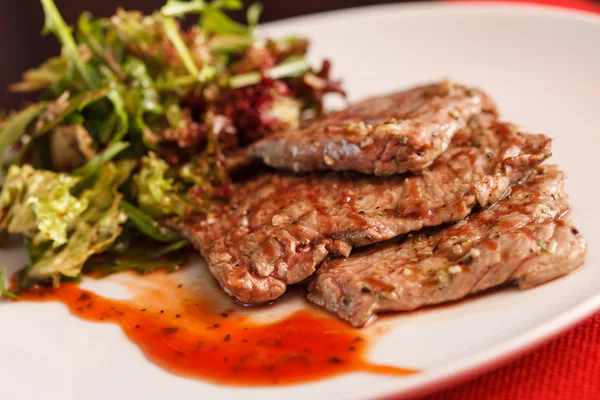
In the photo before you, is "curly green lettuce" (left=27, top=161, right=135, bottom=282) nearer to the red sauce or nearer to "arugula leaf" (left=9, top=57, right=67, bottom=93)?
the red sauce

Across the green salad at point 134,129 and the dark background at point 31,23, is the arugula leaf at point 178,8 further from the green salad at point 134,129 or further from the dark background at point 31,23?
the dark background at point 31,23

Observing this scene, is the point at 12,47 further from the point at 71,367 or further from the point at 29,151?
the point at 71,367

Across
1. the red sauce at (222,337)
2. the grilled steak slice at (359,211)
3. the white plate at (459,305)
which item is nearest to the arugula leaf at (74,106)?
the white plate at (459,305)

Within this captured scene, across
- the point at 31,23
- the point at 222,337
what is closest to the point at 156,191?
the point at 222,337

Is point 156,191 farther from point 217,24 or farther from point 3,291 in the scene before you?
point 217,24

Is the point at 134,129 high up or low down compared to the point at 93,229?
up

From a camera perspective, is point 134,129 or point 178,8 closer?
point 134,129
